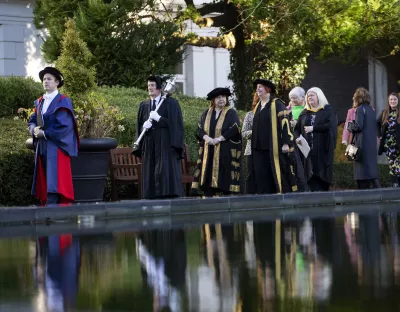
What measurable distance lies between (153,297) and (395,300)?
4.94 ft

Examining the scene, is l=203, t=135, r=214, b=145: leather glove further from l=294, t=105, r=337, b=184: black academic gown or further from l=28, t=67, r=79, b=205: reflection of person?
l=28, t=67, r=79, b=205: reflection of person

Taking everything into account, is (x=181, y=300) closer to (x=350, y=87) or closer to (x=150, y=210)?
(x=150, y=210)

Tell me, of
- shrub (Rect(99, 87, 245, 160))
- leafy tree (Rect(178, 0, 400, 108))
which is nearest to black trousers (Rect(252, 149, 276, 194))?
shrub (Rect(99, 87, 245, 160))

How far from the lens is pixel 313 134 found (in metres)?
17.2

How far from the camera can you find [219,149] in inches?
644

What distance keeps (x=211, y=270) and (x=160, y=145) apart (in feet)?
21.9

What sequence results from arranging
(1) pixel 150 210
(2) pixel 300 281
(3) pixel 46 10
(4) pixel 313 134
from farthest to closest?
(3) pixel 46 10 → (4) pixel 313 134 → (1) pixel 150 210 → (2) pixel 300 281

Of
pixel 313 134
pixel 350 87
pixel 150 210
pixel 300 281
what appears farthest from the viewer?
pixel 350 87

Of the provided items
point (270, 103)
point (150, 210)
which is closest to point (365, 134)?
point (270, 103)

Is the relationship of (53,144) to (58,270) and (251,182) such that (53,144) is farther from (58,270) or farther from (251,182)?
(58,270)

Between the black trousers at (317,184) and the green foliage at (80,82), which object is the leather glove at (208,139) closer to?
the green foliage at (80,82)

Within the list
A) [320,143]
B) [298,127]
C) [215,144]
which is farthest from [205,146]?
[320,143]

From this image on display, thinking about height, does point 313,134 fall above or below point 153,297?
above

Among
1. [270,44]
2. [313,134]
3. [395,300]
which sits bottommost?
[395,300]
